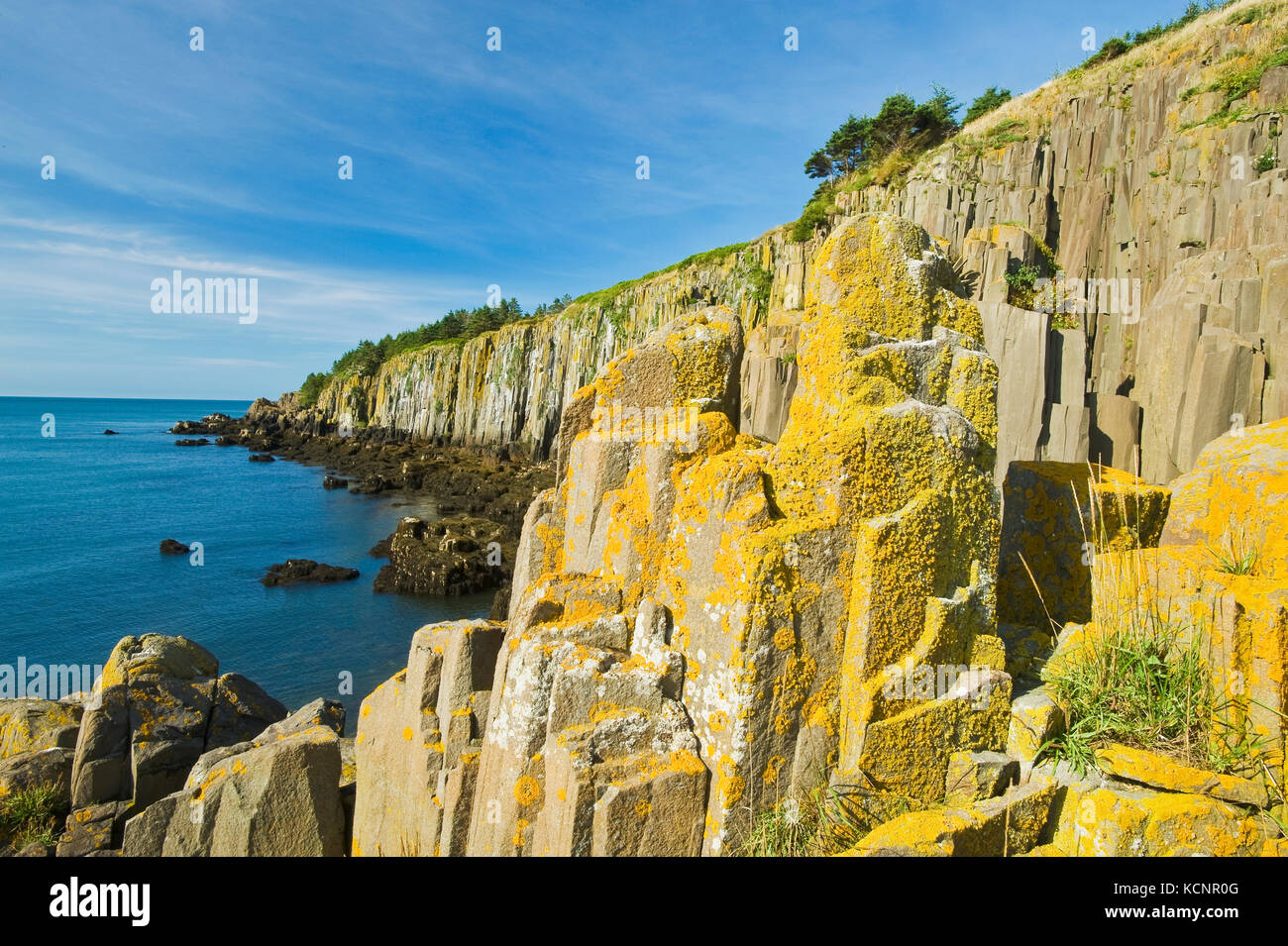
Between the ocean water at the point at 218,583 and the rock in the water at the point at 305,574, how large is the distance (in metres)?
0.59

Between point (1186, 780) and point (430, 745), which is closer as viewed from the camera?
point (1186, 780)

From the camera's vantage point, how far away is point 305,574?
108ft

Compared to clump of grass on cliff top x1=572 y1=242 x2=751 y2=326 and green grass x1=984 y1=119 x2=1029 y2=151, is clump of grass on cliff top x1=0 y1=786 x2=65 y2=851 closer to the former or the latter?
green grass x1=984 y1=119 x2=1029 y2=151

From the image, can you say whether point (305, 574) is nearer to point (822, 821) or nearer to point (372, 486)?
point (372, 486)

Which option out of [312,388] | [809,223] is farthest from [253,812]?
[312,388]

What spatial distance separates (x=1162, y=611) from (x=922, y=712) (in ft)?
6.41

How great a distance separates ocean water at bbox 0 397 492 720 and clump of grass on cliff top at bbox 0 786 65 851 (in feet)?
31.8

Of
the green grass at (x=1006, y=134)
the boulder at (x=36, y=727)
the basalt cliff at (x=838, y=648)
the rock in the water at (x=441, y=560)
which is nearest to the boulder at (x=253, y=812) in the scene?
the basalt cliff at (x=838, y=648)

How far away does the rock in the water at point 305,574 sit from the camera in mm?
32562

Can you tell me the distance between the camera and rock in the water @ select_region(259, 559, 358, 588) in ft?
107

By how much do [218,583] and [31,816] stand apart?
2642cm

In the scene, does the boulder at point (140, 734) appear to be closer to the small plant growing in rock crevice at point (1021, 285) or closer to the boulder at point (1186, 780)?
the boulder at point (1186, 780)

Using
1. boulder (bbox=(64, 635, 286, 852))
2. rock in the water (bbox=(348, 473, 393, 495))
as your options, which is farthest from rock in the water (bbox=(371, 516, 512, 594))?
rock in the water (bbox=(348, 473, 393, 495))
